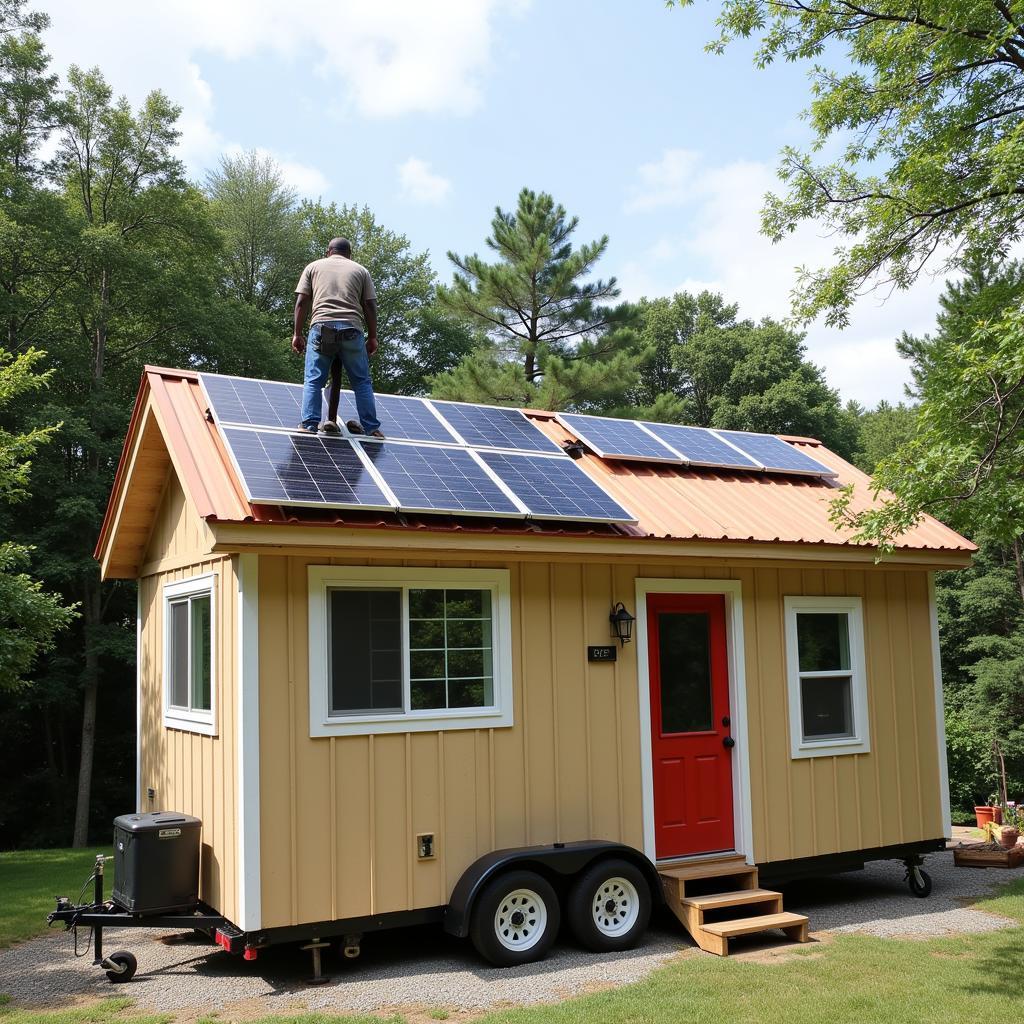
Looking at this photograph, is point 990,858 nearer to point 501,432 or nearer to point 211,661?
point 501,432

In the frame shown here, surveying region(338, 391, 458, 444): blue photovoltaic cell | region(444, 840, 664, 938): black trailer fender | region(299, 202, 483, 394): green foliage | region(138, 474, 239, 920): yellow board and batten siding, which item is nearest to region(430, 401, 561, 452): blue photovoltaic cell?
region(338, 391, 458, 444): blue photovoltaic cell

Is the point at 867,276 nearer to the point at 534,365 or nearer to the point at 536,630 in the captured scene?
the point at 536,630

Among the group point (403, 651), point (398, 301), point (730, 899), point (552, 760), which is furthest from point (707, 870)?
point (398, 301)

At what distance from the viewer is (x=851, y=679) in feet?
30.0

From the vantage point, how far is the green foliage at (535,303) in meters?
25.0

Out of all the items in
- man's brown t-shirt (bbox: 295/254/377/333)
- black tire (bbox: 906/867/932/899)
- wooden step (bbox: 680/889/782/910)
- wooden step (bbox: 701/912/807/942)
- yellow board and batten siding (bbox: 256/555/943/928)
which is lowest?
black tire (bbox: 906/867/932/899)

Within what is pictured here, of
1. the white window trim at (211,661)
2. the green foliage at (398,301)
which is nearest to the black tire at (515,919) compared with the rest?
the white window trim at (211,661)

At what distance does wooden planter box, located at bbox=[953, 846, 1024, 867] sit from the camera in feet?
33.5

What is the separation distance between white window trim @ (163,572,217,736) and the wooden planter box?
26.4 ft

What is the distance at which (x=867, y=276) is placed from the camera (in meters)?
9.92

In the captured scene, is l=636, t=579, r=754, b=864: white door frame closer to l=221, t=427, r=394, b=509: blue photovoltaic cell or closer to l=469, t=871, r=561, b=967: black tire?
l=469, t=871, r=561, b=967: black tire

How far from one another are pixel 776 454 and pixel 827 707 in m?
3.34

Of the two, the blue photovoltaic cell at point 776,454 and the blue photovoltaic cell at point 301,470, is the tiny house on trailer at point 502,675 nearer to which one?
the blue photovoltaic cell at point 301,470

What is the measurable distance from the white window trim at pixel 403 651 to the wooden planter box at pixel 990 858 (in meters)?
6.09
